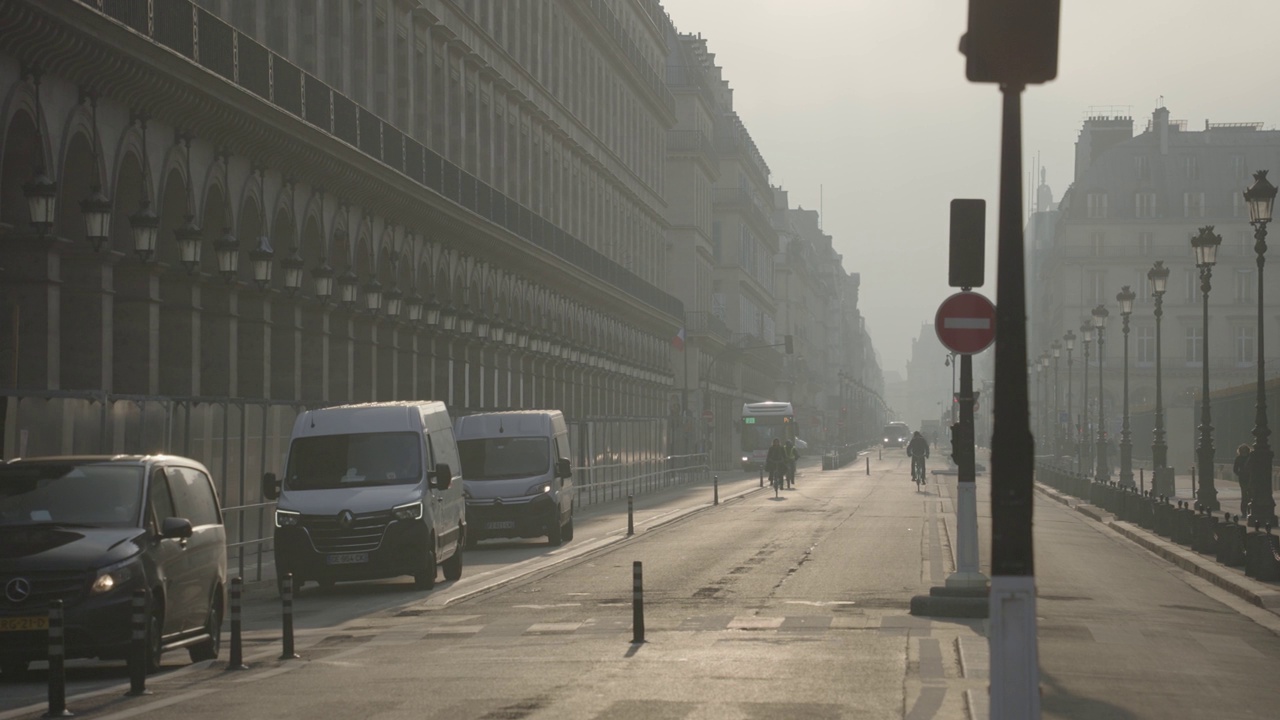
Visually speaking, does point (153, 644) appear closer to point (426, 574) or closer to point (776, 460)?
point (426, 574)

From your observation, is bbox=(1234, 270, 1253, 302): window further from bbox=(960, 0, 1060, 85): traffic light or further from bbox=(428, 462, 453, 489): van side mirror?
bbox=(960, 0, 1060, 85): traffic light

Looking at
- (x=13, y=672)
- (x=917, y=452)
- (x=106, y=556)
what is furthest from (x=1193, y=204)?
(x=106, y=556)

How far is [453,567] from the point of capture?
27.4 m

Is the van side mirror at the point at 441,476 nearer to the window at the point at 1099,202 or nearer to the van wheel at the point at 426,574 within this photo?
the van wheel at the point at 426,574

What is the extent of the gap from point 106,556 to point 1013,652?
890 cm

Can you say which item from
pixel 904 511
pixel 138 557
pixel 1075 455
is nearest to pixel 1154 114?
pixel 1075 455

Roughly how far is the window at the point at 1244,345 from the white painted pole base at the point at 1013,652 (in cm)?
15048

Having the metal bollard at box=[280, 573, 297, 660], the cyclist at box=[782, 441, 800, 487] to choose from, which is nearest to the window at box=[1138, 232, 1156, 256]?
the cyclist at box=[782, 441, 800, 487]

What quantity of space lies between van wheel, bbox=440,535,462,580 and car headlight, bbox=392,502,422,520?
85.0 inches

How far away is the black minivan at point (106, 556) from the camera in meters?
15.1

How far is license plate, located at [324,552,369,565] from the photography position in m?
24.7

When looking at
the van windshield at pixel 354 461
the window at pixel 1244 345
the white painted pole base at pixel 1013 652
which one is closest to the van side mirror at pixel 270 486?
the van windshield at pixel 354 461

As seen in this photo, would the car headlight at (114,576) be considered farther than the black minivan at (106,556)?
Yes

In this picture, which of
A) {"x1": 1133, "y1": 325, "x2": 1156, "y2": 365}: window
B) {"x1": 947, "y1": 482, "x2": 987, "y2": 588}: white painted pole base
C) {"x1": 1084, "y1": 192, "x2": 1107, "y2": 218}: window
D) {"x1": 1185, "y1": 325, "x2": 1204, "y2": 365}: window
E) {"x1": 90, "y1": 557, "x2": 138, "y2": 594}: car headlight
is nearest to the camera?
{"x1": 90, "y1": 557, "x2": 138, "y2": 594}: car headlight
